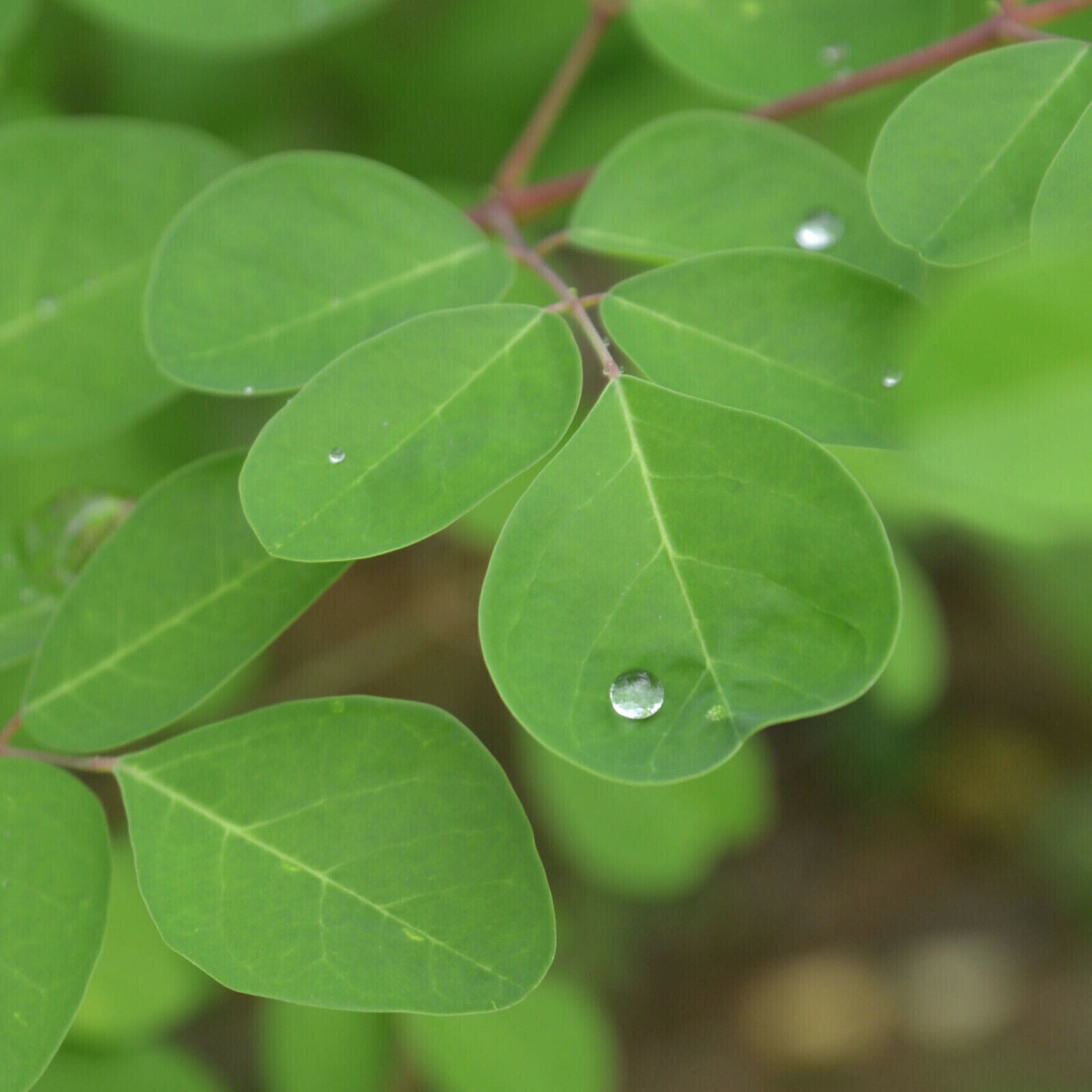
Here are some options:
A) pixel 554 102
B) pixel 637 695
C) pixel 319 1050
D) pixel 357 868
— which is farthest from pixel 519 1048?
pixel 554 102

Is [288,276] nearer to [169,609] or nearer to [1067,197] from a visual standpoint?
[169,609]

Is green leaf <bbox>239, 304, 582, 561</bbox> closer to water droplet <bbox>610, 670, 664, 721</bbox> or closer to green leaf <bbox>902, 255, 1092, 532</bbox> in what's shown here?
water droplet <bbox>610, 670, 664, 721</bbox>

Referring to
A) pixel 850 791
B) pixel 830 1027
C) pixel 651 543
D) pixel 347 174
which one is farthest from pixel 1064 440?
pixel 830 1027

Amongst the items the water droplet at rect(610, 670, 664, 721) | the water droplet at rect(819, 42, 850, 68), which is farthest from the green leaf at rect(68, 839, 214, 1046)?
the water droplet at rect(819, 42, 850, 68)

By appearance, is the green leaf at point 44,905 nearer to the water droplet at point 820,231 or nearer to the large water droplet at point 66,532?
the large water droplet at point 66,532

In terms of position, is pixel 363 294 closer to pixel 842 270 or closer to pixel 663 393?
pixel 663 393
